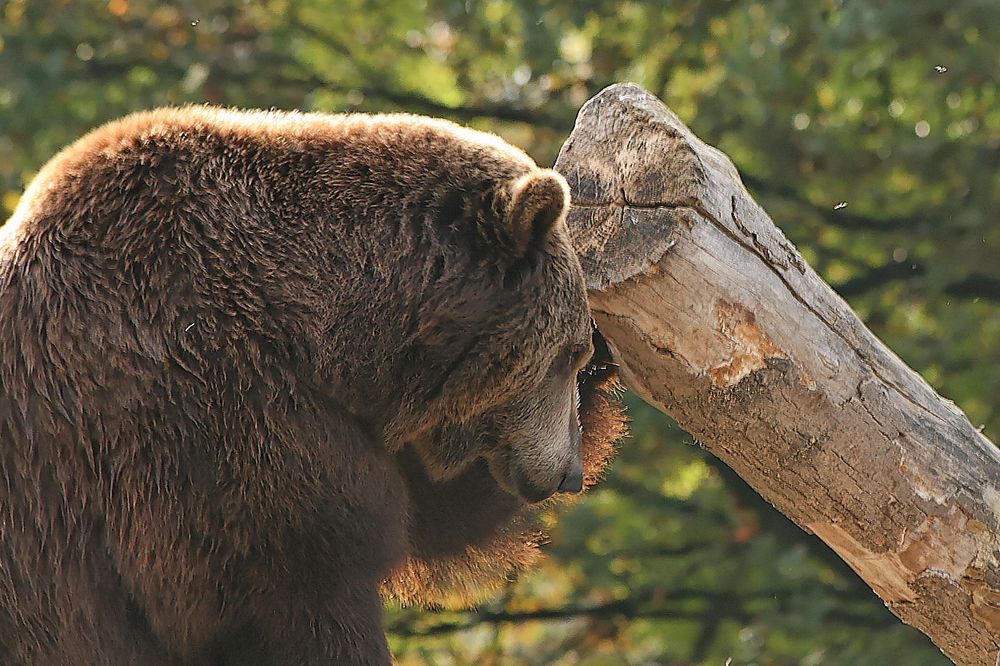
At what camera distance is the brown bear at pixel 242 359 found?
2.84 metres

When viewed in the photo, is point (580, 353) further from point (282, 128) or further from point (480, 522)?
point (282, 128)

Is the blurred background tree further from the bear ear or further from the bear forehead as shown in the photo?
the bear ear

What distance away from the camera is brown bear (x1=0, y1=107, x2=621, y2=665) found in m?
2.84

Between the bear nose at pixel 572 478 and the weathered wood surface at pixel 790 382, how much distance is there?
0.36 m

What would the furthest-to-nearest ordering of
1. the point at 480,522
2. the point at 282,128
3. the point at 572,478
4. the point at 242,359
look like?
the point at 480,522 < the point at 572,478 < the point at 282,128 < the point at 242,359

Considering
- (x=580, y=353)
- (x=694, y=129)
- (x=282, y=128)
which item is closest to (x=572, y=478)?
(x=580, y=353)

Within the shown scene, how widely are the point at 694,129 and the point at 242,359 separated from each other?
5.45 meters

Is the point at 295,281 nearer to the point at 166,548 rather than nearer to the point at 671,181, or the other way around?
the point at 166,548

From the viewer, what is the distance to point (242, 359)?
9.45 ft

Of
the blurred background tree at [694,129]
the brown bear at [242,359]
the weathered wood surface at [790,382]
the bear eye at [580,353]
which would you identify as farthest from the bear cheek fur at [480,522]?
the blurred background tree at [694,129]

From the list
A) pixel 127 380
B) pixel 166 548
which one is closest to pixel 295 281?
pixel 127 380

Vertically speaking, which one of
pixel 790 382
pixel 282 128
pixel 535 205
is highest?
pixel 282 128

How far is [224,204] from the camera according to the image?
2.96 meters


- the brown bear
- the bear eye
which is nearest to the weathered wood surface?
the bear eye
